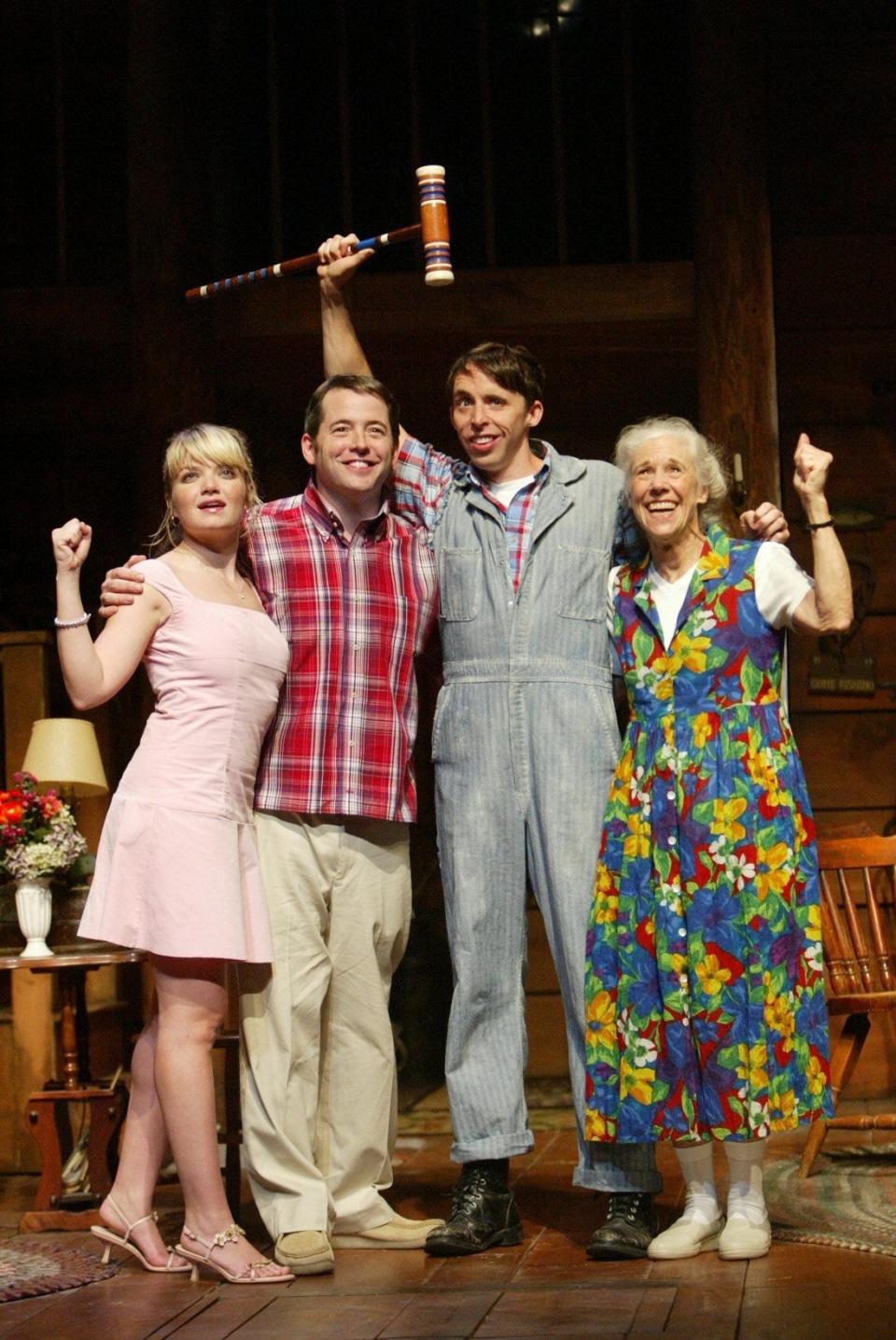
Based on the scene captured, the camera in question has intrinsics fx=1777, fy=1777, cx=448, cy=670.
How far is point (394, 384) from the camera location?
6.33m

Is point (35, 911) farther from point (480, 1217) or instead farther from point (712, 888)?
point (712, 888)

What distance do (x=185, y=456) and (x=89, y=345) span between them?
7.77 feet

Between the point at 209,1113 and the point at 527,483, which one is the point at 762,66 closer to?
the point at 527,483

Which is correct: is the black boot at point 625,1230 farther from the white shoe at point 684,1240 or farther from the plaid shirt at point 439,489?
the plaid shirt at point 439,489

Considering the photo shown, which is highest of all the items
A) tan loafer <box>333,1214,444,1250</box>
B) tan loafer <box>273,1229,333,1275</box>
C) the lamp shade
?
the lamp shade

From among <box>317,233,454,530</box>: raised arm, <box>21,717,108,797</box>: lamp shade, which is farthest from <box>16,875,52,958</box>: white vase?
<box>317,233,454,530</box>: raised arm

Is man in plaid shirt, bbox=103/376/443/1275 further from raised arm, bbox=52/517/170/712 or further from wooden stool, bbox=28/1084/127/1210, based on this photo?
wooden stool, bbox=28/1084/127/1210

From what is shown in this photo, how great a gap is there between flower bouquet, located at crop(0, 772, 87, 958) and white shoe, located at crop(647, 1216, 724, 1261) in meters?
1.99

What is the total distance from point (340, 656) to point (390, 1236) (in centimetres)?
122

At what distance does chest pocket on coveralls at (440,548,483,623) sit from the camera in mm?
3766

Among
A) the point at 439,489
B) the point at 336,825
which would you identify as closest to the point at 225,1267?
the point at 336,825

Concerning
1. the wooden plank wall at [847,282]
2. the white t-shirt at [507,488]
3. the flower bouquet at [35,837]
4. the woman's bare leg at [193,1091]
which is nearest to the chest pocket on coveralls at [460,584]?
the white t-shirt at [507,488]

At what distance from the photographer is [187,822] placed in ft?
11.5

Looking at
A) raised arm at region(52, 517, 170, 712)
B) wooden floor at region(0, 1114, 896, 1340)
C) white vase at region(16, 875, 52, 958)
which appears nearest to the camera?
wooden floor at region(0, 1114, 896, 1340)
